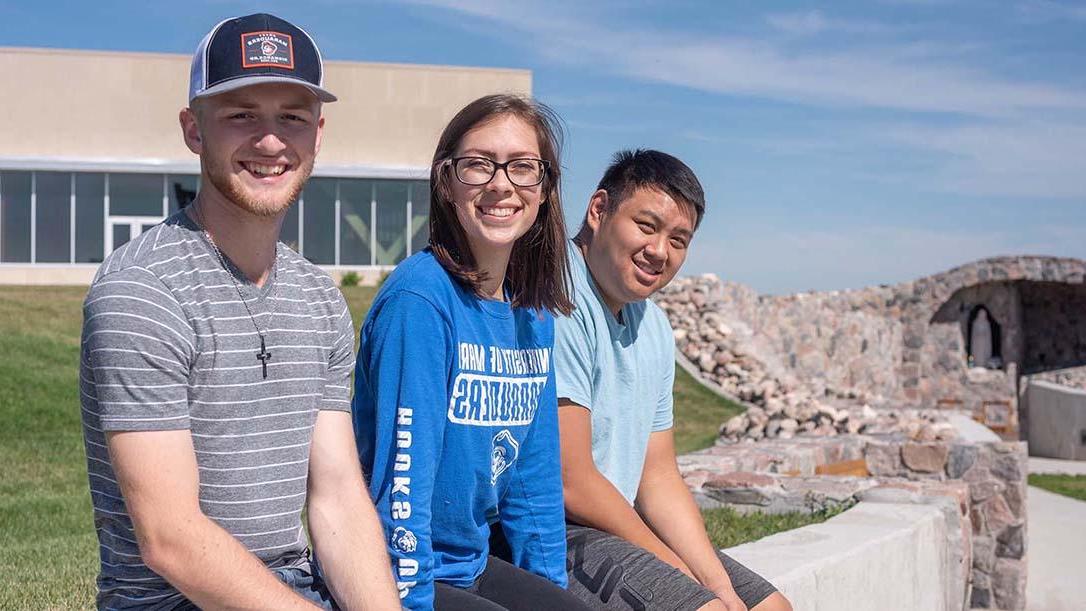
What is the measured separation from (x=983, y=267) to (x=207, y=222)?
91.2 ft

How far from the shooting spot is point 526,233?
279 centimetres

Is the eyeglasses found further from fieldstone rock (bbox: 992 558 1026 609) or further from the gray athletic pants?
fieldstone rock (bbox: 992 558 1026 609)

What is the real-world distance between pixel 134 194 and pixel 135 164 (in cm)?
62

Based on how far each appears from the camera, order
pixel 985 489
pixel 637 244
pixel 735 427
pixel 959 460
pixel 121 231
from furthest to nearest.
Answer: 1. pixel 121 231
2. pixel 735 427
3. pixel 959 460
4. pixel 985 489
5. pixel 637 244

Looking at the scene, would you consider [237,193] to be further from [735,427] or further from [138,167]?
[138,167]

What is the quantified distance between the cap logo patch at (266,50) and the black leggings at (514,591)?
1095 millimetres

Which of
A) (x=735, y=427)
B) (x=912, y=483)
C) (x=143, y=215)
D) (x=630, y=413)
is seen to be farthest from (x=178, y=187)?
(x=630, y=413)

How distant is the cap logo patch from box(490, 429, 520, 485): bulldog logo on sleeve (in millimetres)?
924

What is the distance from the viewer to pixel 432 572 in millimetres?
2311

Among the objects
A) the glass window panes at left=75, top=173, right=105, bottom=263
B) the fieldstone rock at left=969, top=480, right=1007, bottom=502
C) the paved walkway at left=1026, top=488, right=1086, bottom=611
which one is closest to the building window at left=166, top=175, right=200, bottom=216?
the glass window panes at left=75, top=173, right=105, bottom=263

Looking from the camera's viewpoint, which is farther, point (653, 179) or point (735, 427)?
point (735, 427)

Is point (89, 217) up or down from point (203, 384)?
up

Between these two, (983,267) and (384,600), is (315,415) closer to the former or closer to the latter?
(384,600)

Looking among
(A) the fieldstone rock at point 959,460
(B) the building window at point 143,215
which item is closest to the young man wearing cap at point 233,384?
(A) the fieldstone rock at point 959,460
